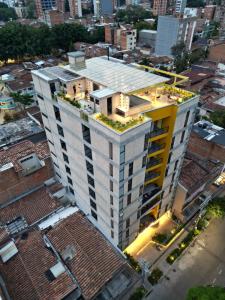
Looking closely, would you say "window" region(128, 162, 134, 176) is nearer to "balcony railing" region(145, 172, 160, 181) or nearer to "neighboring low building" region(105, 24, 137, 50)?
"balcony railing" region(145, 172, 160, 181)

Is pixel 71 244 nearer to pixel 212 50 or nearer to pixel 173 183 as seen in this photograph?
pixel 173 183

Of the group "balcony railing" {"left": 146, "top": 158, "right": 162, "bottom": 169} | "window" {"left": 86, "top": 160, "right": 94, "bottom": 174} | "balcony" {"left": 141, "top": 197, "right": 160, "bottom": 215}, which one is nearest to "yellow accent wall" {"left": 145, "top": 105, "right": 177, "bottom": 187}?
"balcony railing" {"left": 146, "top": 158, "right": 162, "bottom": 169}

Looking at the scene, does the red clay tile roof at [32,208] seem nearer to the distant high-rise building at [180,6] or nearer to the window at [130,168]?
the window at [130,168]

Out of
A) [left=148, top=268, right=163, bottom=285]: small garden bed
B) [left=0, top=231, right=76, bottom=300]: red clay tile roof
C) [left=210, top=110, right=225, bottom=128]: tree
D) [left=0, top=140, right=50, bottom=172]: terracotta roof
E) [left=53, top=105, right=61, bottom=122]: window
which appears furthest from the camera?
[left=210, top=110, right=225, bottom=128]: tree

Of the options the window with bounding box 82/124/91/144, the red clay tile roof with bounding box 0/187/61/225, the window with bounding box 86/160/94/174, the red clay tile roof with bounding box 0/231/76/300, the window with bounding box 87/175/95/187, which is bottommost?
the red clay tile roof with bounding box 0/231/76/300

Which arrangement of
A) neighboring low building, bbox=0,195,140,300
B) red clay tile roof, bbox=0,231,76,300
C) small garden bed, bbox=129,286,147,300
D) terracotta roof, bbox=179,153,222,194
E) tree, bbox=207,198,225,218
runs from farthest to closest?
tree, bbox=207,198,225,218 → terracotta roof, bbox=179,153,222,194 → small garden bed, bbox=129,286,147,300 → neighboring low building, bbox=0,195,140,300 → red clay tile roof, bbox=0,231,76,300

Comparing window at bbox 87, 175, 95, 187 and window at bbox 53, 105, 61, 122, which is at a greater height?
window at bbox 53, 105, 61, 122

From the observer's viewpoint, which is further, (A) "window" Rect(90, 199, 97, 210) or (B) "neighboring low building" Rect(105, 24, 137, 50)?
(B) "neighboring low building" Rect(105, 24, 137, 50)

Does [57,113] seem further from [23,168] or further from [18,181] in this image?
[18,181]
